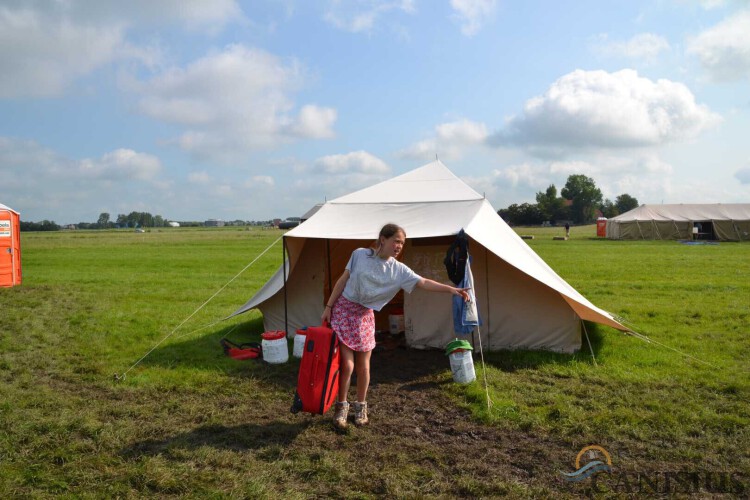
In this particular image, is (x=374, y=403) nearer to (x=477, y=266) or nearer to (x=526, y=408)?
(x=526, y=408)

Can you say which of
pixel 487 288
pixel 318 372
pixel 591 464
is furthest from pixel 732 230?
pixel 318 372

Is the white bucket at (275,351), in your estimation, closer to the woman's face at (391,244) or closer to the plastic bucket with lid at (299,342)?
the plastic bucket with lid at (299,342)

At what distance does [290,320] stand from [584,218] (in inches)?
3100

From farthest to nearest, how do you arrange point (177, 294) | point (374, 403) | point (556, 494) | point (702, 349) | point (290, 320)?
point (177, 294) → point (290, 320) → point (702, 349) → point (374, 403) → point (556, 494)

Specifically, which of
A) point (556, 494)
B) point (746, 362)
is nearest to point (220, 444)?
point (556, 494)

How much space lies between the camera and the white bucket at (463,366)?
535cm

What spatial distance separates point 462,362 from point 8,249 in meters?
12.1

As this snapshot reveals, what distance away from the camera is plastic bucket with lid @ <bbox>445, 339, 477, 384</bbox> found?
5.35 m

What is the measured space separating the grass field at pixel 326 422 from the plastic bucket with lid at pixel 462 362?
0.45 feet

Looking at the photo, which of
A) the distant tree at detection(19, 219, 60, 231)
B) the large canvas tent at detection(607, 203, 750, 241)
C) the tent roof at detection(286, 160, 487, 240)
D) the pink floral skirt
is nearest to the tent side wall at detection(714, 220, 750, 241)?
the large canvas tent at detection(607, 203, 750, 241)

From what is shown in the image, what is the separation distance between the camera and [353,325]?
4176mm

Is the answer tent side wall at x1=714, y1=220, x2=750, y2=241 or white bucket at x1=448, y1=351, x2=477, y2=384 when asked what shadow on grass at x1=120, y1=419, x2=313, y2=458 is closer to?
white bucket at x1=448, y1=351, x2=477, y2=384

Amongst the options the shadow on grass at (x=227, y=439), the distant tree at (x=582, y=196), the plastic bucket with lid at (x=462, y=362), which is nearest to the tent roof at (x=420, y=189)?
the plastic bucket with lid at (x=462, y=362)

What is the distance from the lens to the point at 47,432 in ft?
13.8
